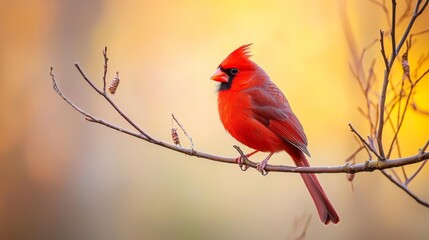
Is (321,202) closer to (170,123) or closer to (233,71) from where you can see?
(233,71)

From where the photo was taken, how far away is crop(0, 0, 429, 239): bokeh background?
473cm

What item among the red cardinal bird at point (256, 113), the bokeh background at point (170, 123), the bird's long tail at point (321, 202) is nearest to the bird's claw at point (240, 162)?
the red cardinal bird at point (256, 113)

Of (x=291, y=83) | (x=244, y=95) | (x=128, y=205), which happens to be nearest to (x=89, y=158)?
(x=128, y=205)

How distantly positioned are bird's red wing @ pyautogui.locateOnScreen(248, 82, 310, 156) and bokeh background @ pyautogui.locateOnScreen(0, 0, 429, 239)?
2.53 meters

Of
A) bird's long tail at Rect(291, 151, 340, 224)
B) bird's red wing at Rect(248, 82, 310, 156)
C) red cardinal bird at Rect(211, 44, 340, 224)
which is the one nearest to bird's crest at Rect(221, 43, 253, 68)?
red cardinal bird at Rect(211, 44, 340, 224)

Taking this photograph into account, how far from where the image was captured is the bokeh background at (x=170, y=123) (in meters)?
4.73

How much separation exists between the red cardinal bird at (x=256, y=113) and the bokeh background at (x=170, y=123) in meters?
2.54

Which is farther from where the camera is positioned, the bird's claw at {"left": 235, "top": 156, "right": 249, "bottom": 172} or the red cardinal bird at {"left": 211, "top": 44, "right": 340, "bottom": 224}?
the red cardinal bird at {"left": 211, "top": 44, "right": 340, "bottom": 224}

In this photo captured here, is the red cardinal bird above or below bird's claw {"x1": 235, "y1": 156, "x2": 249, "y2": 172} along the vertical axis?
above

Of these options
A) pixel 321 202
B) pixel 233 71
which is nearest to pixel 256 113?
pixel 233 71

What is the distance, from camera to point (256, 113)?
201cm

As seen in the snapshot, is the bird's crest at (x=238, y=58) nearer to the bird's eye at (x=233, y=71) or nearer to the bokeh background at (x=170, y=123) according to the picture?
the bird's eye at (x=233, y=71)

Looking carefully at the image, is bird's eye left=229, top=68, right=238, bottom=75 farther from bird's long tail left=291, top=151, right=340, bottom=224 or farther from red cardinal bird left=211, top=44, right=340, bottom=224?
bird's long tail left=291, top=151, right=340, bottom=224

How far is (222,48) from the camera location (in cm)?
519
